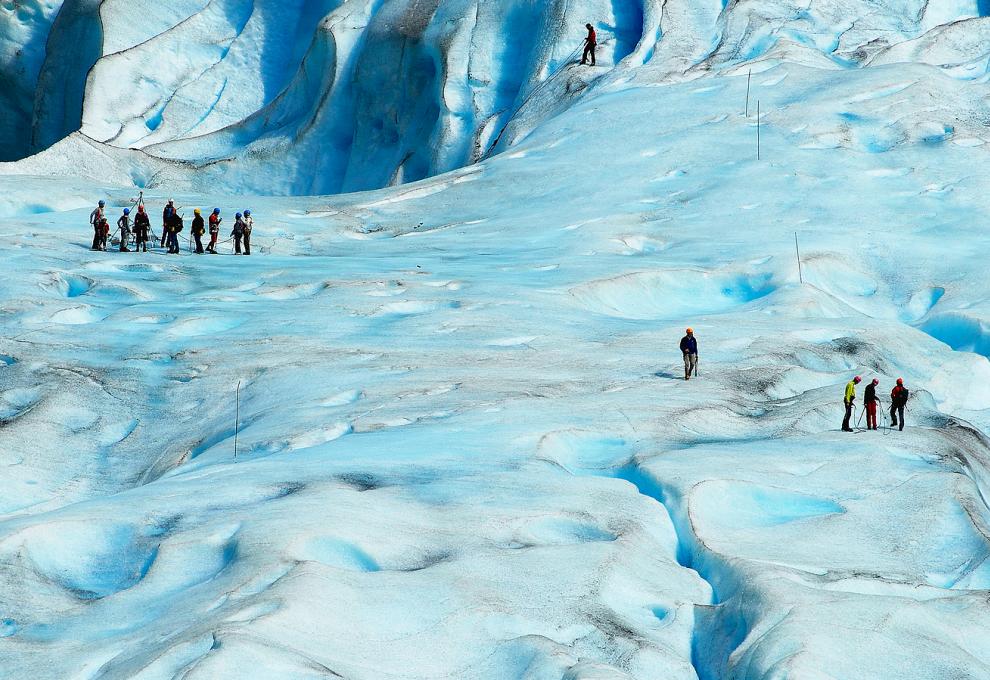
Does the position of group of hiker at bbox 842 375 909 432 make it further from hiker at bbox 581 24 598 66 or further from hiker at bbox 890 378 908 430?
hiker at bbox 581 24 598 66

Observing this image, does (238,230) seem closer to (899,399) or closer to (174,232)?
(174,232)

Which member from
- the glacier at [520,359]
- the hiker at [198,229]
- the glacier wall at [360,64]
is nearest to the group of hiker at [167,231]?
the hiker at [198,229]

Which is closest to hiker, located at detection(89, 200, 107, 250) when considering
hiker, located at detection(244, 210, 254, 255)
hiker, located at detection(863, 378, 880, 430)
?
hiker, located at detection(244, 210, 254, 255)

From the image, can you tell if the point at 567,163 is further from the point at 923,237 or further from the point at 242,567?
the point at 242,567

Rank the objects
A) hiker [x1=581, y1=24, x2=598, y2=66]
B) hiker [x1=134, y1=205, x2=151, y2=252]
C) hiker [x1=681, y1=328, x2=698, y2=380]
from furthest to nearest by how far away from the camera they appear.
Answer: hiker [x1=581, y1=24, x2=598, y2=66] → hiker [x1=134, y1=205, x2=151, y2=252] → hiker [x1=681, y1=328, x2=698, y2=380]

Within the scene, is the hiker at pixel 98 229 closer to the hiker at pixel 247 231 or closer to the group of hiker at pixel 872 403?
the hiker at pixel 247 231
